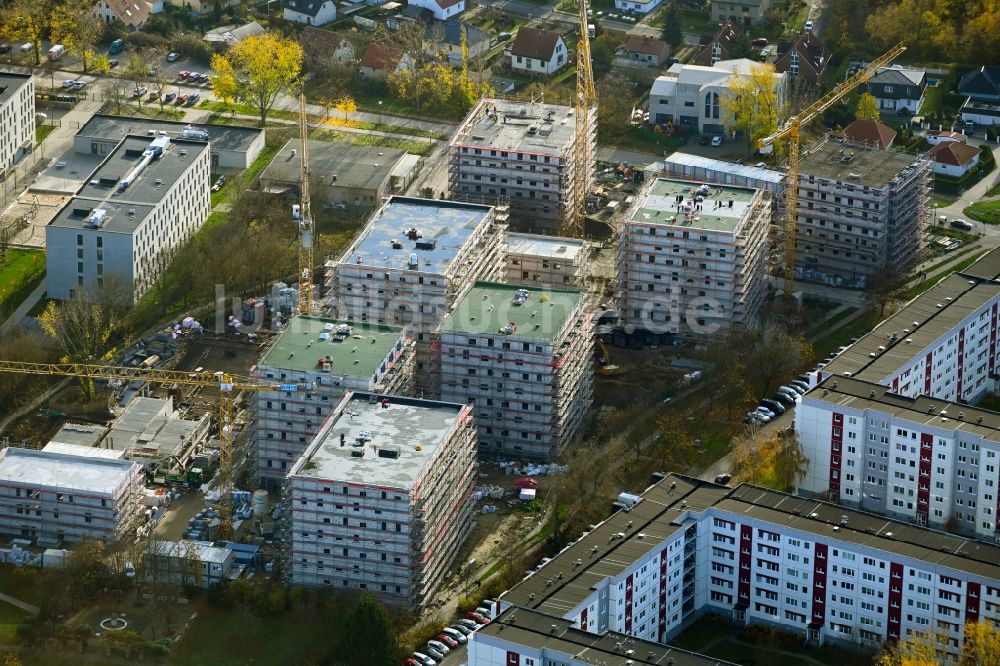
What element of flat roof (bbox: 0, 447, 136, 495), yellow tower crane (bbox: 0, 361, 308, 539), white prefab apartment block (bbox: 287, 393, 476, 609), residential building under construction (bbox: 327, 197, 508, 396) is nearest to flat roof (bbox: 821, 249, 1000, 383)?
residential building under construction (bbox: 327, 197, 508, 396)

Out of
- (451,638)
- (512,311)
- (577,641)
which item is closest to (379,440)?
(451,638)

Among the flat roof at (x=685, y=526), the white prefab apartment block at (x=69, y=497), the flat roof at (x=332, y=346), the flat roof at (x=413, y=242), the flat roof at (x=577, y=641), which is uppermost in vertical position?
the flat roof at (x=413, y=242)

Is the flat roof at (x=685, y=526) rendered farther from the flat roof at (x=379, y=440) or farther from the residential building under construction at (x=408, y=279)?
the residential building under construction at (x=408, y=279)

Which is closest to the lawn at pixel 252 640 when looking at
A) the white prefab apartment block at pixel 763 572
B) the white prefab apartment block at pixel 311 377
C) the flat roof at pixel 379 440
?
the flat roof at pixel 379 440

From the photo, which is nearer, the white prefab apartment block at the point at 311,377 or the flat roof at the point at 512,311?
the white prefab apartment block at the point at 311,377

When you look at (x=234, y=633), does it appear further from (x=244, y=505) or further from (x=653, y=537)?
(x=653, y=537)

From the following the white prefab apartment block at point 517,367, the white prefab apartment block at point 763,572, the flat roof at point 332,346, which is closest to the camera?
the white prefab apartment block at point 763,572

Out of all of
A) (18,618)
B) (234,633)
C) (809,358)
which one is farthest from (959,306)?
(18,618)
